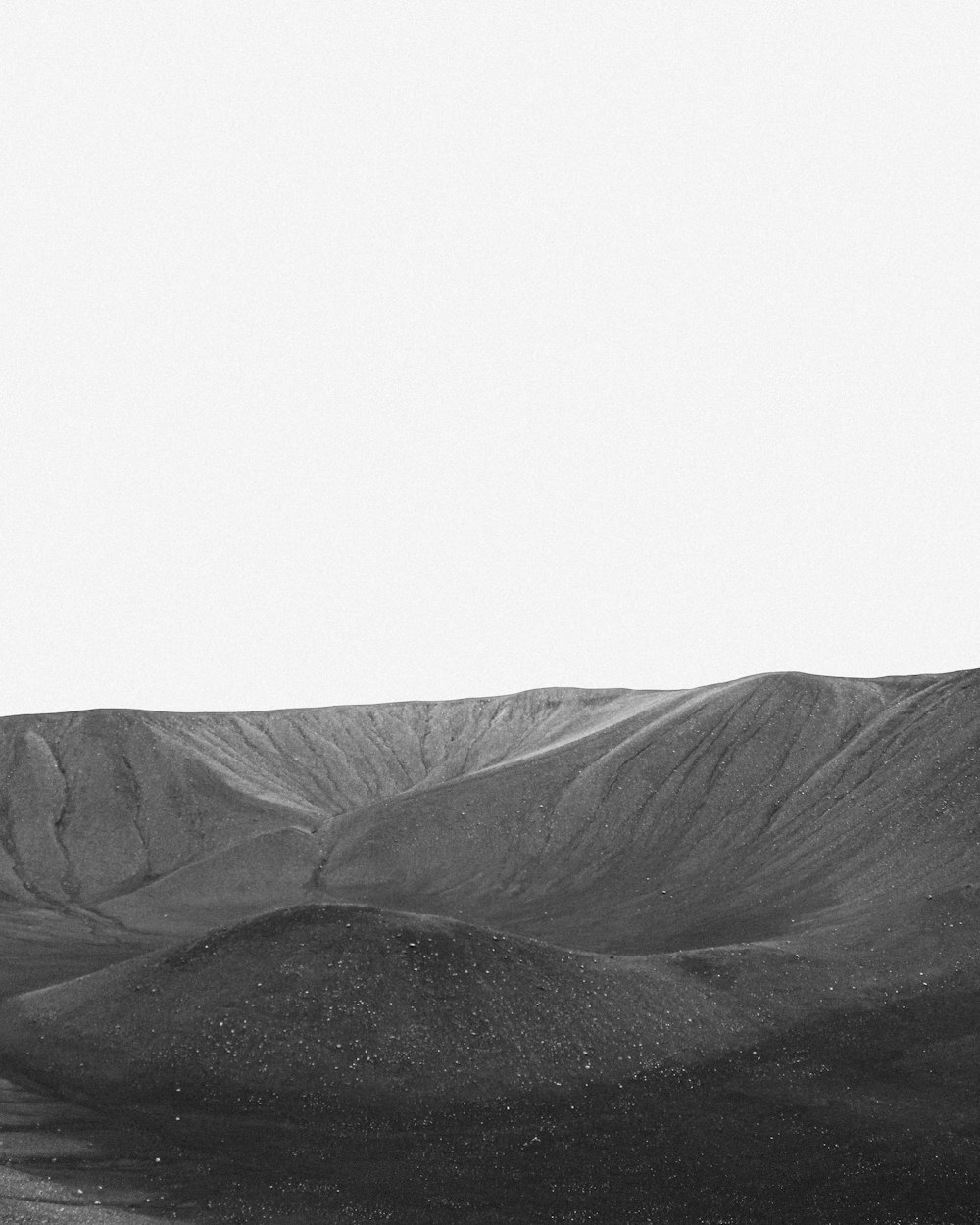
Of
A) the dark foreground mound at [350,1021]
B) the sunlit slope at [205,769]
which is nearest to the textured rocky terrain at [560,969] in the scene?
the dark foreground mound at [350,1021]

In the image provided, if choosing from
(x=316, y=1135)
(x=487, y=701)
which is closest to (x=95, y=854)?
(x=487, y=701)

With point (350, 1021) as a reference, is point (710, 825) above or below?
above

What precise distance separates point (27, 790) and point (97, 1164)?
36443mm

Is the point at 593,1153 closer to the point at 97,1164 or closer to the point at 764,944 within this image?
the point at 97,1164

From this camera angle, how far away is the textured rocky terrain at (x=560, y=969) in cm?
2092

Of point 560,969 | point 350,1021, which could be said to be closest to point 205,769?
point 560,969

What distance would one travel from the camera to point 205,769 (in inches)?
2226

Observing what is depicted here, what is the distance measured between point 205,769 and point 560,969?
106 feet

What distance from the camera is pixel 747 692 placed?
49906 millimetres

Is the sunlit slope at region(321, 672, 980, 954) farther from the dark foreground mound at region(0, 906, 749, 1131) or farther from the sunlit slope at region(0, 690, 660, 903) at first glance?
the dark foreground mound at region(0, 906, 749, 1131)

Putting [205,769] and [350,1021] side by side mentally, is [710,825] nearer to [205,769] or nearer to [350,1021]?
[350,1021]

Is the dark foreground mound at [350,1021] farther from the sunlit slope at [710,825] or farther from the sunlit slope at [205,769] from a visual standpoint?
the sunlit slope at [205,769]

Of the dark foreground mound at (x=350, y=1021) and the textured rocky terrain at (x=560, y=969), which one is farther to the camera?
the dark foreground mound at (x=350, y=1021)

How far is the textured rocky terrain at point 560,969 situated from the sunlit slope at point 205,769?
0.24 meters
